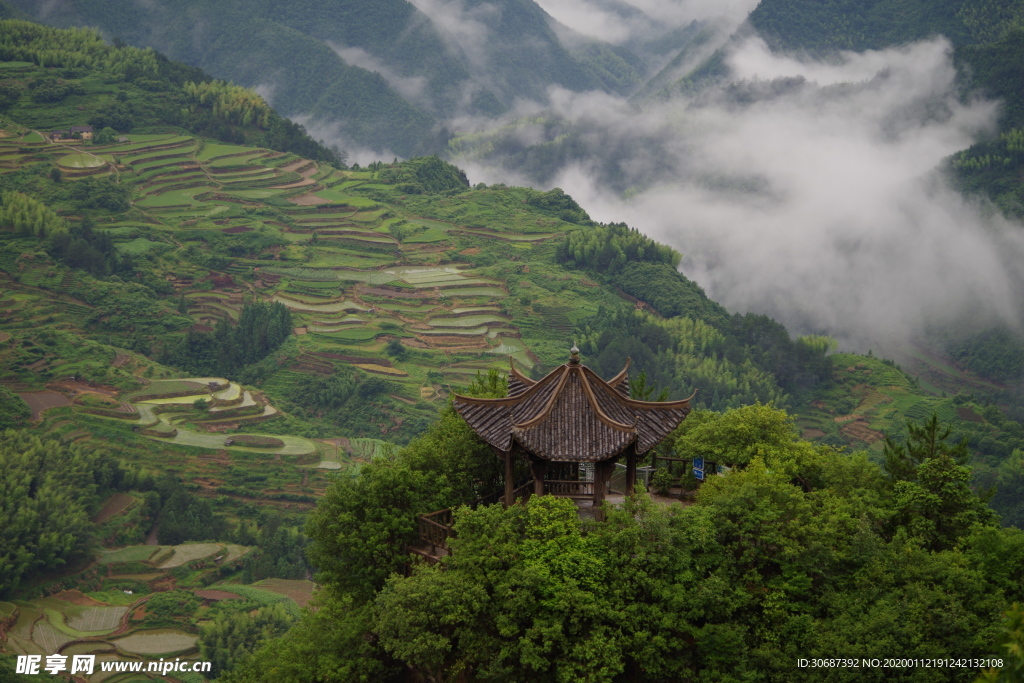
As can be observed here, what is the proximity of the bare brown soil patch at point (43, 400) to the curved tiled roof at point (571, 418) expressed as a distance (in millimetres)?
51212

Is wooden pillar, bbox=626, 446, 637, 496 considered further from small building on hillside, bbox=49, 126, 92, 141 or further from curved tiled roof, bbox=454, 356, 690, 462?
small building on hillside, bbox=49, 126, 92, 141

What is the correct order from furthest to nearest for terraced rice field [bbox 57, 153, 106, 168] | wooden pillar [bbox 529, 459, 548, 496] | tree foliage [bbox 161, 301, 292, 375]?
1. terraced rice field [bbox 57, 153, 106, 168]
2. tree foliage [bbox 161, 301, 292, 375]
3. wooden pillar [bbox 529, 459, 548, 496]

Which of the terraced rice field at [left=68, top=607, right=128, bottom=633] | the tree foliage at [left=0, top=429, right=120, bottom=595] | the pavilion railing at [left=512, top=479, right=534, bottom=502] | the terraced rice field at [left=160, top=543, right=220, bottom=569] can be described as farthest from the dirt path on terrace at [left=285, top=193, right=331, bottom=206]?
the pavilion railing at [left=512, top=479, right=534, bottom=502]

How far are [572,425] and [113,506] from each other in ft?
146

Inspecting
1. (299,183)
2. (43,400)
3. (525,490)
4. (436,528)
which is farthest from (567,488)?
(299,183)

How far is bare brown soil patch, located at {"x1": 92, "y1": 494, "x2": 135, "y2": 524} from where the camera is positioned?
57.9 meters

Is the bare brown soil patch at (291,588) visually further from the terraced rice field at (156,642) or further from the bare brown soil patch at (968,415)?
the bare brown soil patch at (968,415)

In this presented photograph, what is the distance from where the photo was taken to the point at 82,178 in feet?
315

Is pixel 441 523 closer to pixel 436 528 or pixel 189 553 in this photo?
pixel 436 528

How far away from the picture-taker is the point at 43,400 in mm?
67250

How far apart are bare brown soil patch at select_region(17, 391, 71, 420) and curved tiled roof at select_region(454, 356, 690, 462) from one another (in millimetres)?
51212

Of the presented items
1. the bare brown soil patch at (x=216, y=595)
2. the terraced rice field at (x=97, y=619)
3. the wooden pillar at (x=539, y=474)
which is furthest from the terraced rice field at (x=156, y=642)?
the wooden pillar at (x=539, y=474)

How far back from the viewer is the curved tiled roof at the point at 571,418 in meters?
21.8

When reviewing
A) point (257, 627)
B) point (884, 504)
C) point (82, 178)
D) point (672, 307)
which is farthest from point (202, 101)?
point (884, 504)
